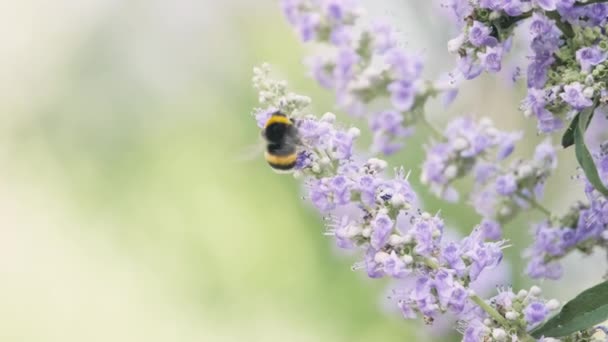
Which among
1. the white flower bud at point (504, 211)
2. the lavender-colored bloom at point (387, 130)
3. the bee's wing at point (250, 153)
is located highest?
the bee's wing at point (250, 153)

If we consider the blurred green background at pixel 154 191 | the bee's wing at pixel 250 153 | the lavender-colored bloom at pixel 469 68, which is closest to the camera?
the lavender-colored bloom at pixel 469 68

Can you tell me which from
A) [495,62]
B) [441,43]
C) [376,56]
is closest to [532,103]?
[495,62]

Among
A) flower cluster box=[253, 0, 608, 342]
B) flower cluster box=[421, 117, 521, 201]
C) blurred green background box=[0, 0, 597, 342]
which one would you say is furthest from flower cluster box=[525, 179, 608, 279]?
blurred green background box=[0, 0, 597, 342]

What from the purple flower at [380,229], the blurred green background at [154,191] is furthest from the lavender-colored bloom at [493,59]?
the blurred green background at [154,191]

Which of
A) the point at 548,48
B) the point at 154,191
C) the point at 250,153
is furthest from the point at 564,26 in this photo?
the point at 154,191

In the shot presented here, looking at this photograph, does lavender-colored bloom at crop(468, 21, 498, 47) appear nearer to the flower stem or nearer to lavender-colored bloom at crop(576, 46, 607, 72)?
lavender-colored bloom at crop(576, 46, 607, 72)

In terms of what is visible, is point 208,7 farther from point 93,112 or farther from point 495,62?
point 495,62

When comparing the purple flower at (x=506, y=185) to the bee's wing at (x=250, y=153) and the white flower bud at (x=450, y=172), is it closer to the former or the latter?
the white flower bud at (x=450, y=172)
